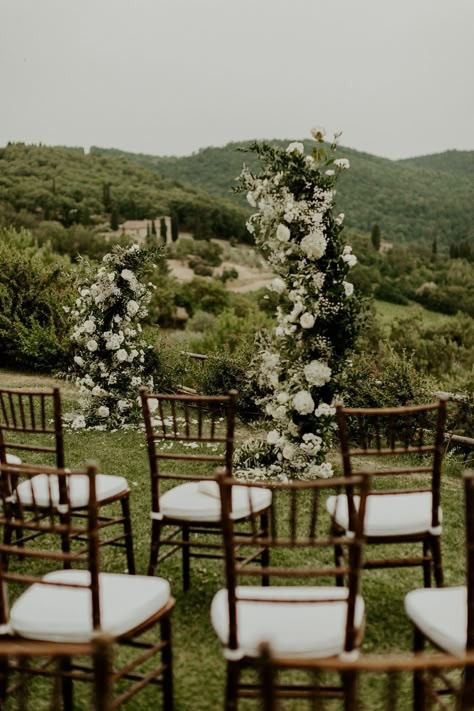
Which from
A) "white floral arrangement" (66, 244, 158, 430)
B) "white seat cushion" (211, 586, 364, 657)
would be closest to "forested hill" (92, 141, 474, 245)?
"white floral arrangement" (66, 244, 158, 430)

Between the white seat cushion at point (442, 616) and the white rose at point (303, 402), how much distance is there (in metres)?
3.12

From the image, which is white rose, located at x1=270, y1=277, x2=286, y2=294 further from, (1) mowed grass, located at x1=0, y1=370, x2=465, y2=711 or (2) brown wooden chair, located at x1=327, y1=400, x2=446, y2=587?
(2) brown wooden chair, located at x1=327, y1=400, x2=446, y2=587

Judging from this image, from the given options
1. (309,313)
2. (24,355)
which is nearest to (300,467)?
(309,313)

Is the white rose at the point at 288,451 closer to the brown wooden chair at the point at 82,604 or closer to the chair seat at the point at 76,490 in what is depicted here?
the chair seat at the point at 76,490

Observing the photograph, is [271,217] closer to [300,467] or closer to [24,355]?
[300,467]

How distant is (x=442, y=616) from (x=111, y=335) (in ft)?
20.8

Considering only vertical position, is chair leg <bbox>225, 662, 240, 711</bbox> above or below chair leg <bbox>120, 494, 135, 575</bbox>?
above

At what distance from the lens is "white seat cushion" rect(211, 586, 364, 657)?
6.91ft

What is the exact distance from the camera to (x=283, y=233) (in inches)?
211

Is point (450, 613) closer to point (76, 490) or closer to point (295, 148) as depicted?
point (76, 490)

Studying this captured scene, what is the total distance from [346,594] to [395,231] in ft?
153

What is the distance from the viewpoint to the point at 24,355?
12.4m

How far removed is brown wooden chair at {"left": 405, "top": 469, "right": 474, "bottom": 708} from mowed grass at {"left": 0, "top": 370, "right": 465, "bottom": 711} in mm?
722

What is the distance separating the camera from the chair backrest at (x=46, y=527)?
7.34 ft
